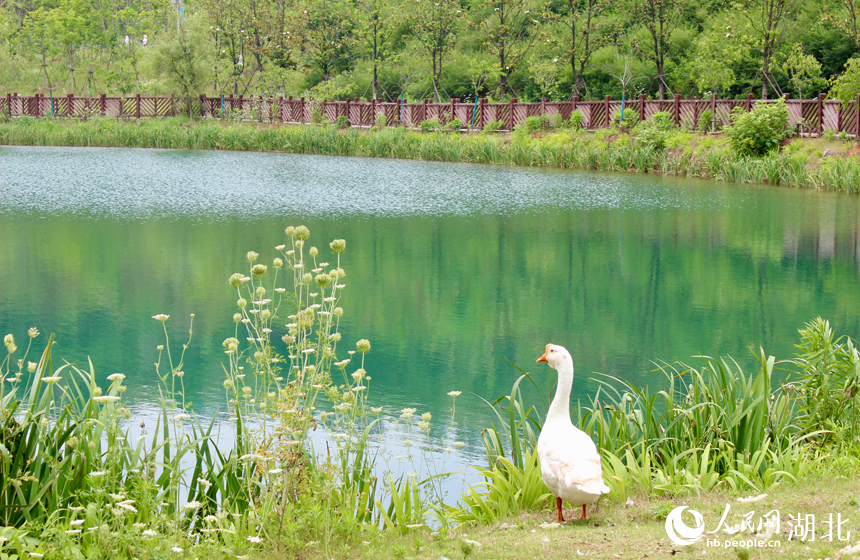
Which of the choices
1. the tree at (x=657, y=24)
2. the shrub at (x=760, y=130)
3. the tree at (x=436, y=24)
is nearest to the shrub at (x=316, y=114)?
the tree at (x=436, y=24)

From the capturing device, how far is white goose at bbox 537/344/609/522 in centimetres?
372

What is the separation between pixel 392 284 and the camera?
11.6m

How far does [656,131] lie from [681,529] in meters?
25.8

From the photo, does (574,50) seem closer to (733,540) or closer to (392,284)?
(392,284)

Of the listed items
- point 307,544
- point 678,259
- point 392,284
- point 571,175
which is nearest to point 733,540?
point 307,544

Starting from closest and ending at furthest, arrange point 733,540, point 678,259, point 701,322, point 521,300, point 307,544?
point 733,540, point 307,544, point 701,322, point 521,300, point 678,259

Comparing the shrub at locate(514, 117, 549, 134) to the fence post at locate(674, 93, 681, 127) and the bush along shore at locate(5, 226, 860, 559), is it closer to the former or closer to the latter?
the fence post at locate(674, 93, 681, 127)

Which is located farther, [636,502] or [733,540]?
[636,502]

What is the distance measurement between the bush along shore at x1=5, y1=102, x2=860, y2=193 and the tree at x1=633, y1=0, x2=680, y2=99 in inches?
250

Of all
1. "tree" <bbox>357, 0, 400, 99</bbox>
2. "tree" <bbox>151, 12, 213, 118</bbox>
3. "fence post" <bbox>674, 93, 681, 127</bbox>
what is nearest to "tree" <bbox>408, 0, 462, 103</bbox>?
"tree" <bbox>357, 0, 400, 99</bbox>

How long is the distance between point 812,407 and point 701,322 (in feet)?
14.8

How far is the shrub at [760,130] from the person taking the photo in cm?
2477

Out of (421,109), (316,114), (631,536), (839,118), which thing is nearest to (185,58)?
(316,114)

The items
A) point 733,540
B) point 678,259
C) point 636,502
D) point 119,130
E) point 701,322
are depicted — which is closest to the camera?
point 733,540
